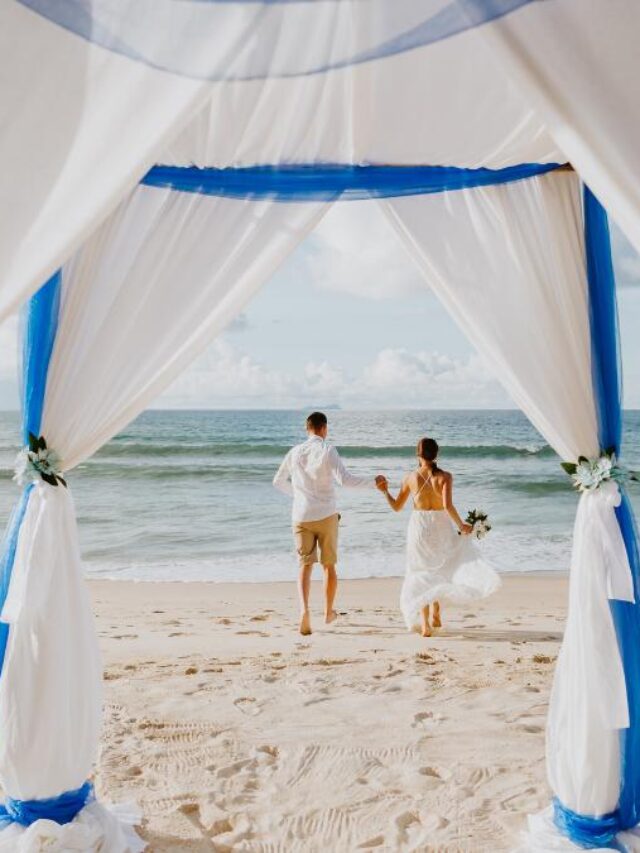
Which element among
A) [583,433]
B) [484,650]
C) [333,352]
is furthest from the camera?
[333,352]

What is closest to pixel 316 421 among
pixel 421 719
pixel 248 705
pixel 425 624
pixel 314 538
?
pixel 314 538

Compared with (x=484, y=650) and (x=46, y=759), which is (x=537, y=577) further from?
(x=46, y=759)

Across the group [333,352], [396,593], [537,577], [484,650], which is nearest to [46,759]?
[484,650]

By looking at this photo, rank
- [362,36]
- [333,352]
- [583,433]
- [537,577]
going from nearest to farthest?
[362,36] < [583,433] < [537,577] < [333,352]

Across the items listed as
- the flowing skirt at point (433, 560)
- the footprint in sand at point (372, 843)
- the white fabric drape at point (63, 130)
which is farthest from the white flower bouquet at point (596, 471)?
the flowing skirt at point (433, 560)

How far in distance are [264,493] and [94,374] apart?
13.6 metres

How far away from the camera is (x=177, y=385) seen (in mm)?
29250

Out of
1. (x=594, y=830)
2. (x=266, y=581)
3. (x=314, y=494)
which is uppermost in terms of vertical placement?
(x=314, y=494)

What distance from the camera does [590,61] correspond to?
1739mm

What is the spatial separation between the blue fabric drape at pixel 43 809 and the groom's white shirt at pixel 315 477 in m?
3.22

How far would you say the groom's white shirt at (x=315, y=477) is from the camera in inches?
222

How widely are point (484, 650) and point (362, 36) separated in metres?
4.28

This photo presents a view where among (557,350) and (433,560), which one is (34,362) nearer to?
(557,350)

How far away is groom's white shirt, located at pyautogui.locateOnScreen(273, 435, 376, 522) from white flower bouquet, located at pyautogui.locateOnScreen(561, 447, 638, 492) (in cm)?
301
